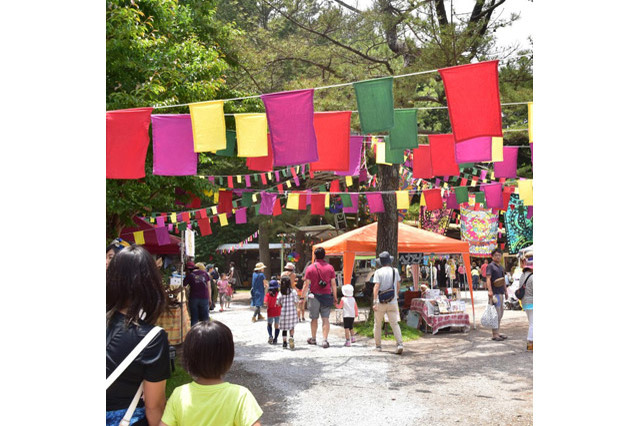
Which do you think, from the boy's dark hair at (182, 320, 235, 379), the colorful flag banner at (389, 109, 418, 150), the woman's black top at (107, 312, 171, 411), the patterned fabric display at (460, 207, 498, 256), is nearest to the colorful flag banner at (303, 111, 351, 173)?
the colorful flag banner at (389, 109, 418, 150)

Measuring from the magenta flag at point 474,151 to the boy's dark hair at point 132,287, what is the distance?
5.34 meters

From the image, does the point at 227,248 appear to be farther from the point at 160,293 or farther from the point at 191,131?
the point at 160,293

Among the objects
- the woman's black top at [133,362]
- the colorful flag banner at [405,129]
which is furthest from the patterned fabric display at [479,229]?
the woman's black top at [133,362]

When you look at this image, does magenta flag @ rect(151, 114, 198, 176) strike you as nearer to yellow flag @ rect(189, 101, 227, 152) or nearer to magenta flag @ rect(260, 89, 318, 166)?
yellow flag @ rect(189, 101, 227, 152)

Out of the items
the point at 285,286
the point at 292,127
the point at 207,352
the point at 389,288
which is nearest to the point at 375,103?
the point at 292,127

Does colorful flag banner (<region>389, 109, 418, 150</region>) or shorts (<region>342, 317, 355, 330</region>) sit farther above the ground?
colorful flag banner (<region>389, 109, 418, 150</region>)

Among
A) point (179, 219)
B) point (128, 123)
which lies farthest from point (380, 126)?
point (179, 219)

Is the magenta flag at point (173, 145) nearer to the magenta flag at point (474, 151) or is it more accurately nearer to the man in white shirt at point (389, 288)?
the magenta flag at point (474, 151)

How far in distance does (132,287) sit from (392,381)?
20.2 feet

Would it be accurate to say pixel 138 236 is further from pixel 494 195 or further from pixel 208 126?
pixel 208 126

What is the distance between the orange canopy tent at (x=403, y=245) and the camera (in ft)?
47.1

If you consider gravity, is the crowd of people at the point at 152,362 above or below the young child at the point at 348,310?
above

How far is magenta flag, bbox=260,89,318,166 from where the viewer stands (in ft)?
19.4

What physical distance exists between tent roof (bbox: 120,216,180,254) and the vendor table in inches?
270
